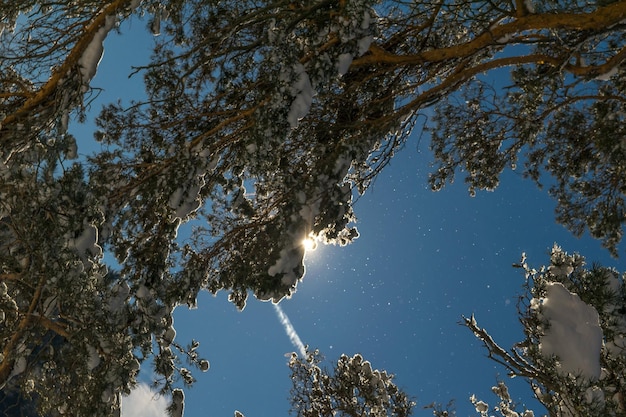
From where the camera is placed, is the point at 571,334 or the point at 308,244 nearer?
the point at 571,334

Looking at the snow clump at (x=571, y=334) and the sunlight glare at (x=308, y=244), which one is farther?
the sunlight glare at (x=308, y=244)

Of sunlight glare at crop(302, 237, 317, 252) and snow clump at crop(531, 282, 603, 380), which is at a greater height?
sunlight glare at crop(302, 237, 317, 252)

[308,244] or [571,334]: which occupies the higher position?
[308,244]

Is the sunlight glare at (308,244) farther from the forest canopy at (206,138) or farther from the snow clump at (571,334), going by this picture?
the snow clump at (571,334)

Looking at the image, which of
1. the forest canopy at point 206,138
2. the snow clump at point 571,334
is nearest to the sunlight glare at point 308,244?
the forest canopy at point 206,138

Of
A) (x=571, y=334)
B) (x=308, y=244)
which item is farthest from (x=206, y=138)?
(x=571, y=334)

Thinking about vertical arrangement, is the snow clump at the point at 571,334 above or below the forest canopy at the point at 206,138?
below

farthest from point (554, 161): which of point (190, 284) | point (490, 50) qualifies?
point (190, 284)

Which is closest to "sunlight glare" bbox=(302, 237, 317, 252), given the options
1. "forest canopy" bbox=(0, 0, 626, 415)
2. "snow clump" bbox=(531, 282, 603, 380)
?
"forest canopy" bbox=(0, 0, 626, 415)

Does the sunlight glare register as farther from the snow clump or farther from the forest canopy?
the snow clump

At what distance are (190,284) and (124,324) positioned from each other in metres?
1.09

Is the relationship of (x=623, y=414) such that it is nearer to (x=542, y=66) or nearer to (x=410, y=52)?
(x=542, y=66)

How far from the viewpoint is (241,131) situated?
20.4ft

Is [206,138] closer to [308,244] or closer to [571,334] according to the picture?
[308,244]
